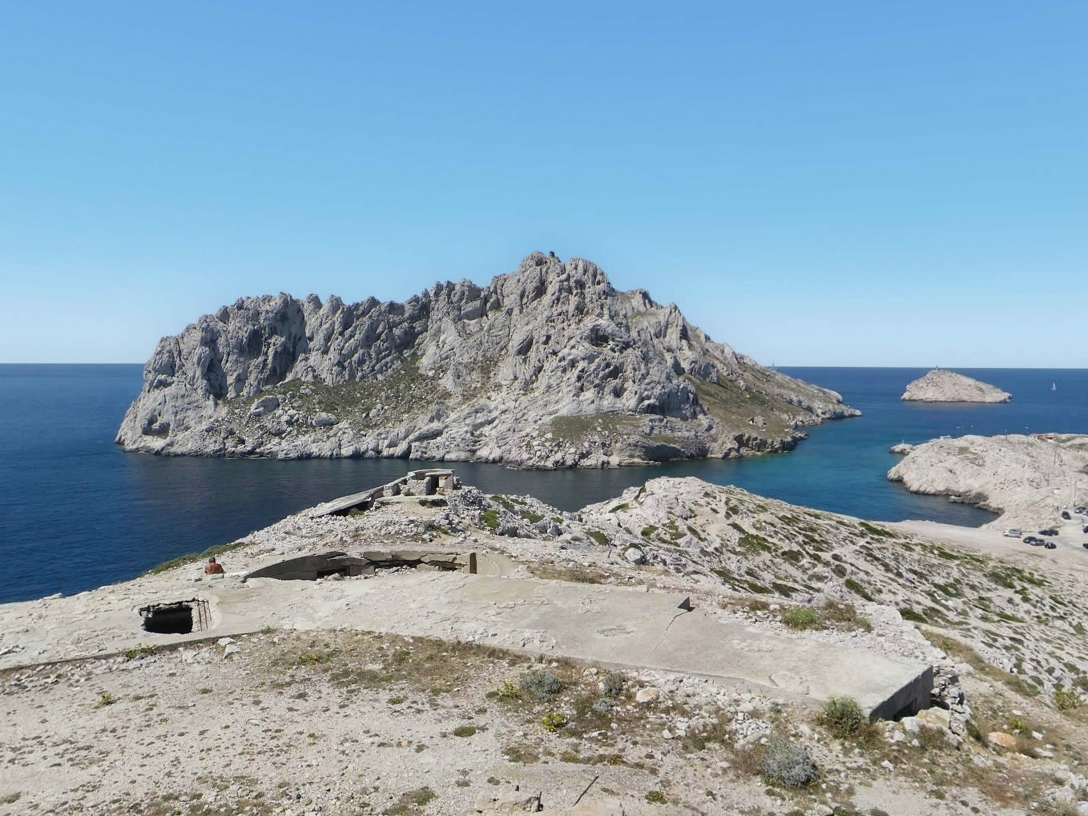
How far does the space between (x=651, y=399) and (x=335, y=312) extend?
90.7 metres

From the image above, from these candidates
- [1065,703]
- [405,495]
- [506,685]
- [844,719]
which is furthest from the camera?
[405,495]

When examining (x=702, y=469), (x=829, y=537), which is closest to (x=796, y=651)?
(x=829, y=537)

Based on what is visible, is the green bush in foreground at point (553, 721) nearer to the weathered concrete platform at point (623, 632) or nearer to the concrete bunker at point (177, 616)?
the weathered concrete platform at point (623, 632)

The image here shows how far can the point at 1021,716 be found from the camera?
57.6 ft

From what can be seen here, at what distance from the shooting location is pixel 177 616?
78.6ft

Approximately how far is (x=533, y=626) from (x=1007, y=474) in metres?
115

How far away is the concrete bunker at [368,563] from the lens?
29.3 metres

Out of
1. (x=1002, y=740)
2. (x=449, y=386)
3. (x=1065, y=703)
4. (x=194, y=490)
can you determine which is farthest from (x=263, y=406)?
(x=1002, y=740)

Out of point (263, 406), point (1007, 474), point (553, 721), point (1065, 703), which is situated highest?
point (263, 406)

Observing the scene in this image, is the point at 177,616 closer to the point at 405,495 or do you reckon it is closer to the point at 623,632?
the point at 623,632

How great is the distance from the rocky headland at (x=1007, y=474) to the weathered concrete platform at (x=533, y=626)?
8495 centimetres

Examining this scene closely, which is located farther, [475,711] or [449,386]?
[449,386]

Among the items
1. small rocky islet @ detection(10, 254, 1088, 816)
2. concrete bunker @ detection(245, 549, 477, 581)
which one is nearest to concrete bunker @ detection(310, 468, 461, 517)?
small rocky islet @ detection(10, 254, 1088, 816)

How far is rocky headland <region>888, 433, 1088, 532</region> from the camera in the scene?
90.9 metres
